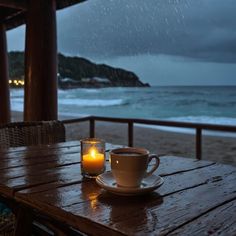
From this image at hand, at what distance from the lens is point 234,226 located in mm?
817

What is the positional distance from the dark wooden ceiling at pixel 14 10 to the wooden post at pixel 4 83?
154 mm

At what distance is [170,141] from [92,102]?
15207 mm

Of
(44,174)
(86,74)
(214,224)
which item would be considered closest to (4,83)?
(44,174)

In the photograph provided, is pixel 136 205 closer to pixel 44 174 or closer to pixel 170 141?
pixel 44 174

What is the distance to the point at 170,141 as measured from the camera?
34.9ft

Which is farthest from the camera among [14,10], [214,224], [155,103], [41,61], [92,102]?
[92,102]

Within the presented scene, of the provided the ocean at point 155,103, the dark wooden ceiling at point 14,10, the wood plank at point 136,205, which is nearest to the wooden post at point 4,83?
the dark wooden ceiling at point 14,10

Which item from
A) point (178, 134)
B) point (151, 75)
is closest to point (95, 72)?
point (151, 75)

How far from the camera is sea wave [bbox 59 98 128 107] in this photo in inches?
966

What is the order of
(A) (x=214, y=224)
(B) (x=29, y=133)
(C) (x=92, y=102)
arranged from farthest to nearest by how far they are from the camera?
1. (C) (x=92, y=102)
2. (B) (x=29, y=133)
3. (A) (x=214, y=224)

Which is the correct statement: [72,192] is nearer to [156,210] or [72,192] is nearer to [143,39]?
[156,210]

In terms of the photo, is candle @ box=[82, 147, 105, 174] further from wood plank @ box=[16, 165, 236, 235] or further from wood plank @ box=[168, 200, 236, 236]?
wood plank @ box=[168, 200, 236, 236]

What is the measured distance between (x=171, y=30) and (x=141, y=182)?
24.2m

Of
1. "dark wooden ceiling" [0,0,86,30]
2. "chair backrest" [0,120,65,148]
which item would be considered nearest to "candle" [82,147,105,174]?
"chair backrest" [0,120,65,148]
